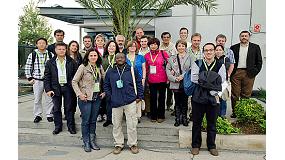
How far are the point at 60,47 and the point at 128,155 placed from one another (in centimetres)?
238

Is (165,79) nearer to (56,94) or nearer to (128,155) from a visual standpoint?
(128,155)

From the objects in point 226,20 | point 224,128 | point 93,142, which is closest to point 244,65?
point 224,128

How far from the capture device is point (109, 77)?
517 cm

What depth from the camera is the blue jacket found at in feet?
16.7

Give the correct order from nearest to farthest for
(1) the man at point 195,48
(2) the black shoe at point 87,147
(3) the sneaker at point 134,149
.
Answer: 1. (3) the sneaker at point 134,149
2. (2) the black shoe at point 87,147
3. (1) the man at point 195,48

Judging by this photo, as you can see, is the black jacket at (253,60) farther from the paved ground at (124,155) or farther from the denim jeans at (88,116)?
the denim jeans at (88,116)

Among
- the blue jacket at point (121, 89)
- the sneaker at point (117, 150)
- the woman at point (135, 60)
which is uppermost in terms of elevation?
the woman at point (135, 60)

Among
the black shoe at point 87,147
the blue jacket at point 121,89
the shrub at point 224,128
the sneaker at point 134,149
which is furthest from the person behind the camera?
the shrub at point 224,128

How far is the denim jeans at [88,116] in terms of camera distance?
5.30 m

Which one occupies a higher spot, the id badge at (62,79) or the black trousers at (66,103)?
the id badge at (62,79)

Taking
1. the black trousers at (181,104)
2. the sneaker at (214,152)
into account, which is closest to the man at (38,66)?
the black trousers at (181,104)

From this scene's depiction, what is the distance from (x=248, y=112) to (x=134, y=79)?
2459mm

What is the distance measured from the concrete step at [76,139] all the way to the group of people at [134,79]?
0.16 m

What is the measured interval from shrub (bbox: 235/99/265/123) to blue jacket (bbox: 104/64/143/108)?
2.24m
